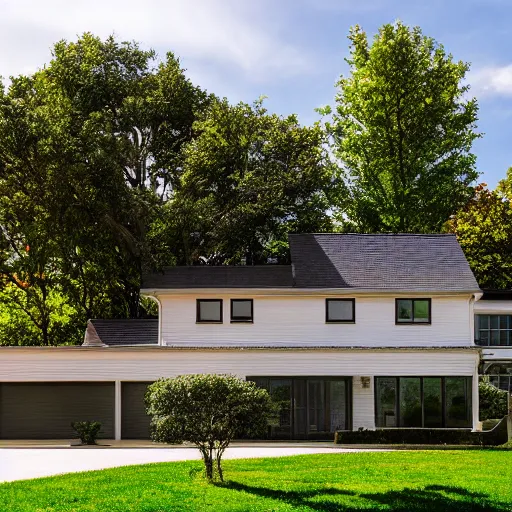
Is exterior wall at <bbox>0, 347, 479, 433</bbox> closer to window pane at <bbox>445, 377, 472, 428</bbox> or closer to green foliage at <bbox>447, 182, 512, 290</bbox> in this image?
window pane at <bbox>445, 377, 472, 428</bbox>

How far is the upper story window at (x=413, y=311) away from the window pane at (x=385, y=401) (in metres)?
2.82

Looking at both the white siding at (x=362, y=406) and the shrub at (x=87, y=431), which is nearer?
the shrub at (x=87, y=431)

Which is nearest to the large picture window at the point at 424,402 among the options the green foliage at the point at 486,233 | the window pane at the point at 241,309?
the window pane at the point at 241,309

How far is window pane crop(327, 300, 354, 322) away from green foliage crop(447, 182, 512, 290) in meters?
18.9

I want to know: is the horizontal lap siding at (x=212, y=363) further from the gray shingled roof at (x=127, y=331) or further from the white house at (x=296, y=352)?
the gray shingled roof at (x=127, y=331)

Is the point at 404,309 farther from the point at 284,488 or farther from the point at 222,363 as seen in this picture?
the point at 284,488

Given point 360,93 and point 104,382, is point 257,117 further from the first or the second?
point 104,382

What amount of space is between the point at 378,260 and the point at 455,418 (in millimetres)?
7787

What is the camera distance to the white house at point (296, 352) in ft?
123

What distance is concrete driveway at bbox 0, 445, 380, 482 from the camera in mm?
25266

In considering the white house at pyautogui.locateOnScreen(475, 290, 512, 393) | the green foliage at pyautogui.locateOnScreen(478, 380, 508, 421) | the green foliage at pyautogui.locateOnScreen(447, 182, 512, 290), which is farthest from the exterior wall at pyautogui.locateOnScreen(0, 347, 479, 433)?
the green foliage at pyautogui.locateOnScreen(447, 182, 512, 290)

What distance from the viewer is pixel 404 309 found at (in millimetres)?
40156

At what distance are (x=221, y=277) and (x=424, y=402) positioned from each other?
32.1 ft

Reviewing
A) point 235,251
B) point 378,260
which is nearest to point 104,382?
point 378,260
